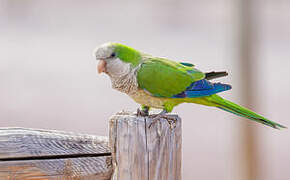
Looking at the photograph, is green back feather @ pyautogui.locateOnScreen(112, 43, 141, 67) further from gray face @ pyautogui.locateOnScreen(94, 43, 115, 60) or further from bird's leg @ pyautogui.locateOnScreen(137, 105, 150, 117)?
bird's leg @ pyautogui.locateOnScreen(137, 105, 150, 117)

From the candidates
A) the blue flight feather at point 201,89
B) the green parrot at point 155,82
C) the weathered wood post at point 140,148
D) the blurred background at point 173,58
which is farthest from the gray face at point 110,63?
the blurred background at point 173,58

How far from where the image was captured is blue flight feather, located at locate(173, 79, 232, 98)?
316 centimetres

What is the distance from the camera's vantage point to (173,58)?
39.5 feet

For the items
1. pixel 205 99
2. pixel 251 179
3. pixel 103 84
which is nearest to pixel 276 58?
pixel 103 84

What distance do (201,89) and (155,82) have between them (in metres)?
0.34

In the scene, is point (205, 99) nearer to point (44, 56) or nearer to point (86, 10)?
point (44, 56)

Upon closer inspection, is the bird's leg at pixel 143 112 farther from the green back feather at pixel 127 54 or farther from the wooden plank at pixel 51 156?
the wooden plank at pixel 51 156

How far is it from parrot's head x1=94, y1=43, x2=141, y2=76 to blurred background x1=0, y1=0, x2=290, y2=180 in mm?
2735

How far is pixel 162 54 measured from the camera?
12328 millimetres

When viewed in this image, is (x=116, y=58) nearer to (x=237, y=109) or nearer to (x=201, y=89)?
(x=201, y=89)

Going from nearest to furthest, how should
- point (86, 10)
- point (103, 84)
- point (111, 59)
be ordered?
point (111, 59), point (103, 84), point (86, 10)

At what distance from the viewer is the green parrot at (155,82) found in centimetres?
300

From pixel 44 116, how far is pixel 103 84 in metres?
2.30

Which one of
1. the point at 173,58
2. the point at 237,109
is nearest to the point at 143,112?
the point at 237,109
